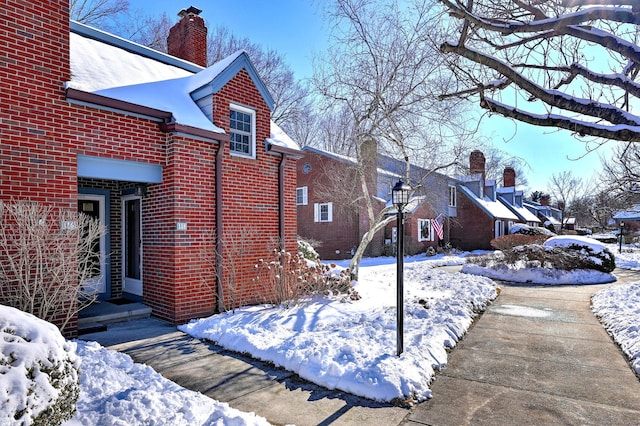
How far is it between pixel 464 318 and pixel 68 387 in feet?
22.2

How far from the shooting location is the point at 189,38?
12.0 m

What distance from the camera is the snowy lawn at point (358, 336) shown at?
457 centimetres

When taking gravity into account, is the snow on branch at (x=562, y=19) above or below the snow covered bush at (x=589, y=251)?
above

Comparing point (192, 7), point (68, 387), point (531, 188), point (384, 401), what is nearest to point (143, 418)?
point (68, 387)

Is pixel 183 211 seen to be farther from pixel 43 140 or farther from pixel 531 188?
pixel 531 188

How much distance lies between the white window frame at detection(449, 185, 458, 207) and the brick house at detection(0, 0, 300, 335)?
2122 cm

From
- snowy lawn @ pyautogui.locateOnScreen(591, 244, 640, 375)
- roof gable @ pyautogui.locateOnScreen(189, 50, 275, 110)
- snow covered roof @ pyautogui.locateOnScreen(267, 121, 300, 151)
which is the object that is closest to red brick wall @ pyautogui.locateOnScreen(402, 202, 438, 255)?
snowy lawn @ pyautogui.locateOnScreen(591, 244, 640, 375)

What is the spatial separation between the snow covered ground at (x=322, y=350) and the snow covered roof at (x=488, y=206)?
1843 cm

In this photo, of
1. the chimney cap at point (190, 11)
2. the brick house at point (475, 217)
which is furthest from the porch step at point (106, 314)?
the brick house at point (475, 217)

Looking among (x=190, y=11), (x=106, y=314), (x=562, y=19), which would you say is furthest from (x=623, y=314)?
(x=190, y=11)

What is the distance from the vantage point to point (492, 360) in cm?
559

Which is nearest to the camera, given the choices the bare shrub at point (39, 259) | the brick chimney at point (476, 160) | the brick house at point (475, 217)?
the bare shrub at point (39, 259)

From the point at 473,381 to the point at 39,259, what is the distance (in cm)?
614

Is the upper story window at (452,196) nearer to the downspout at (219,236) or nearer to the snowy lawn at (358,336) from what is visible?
the snowy lawn at (358,336)
